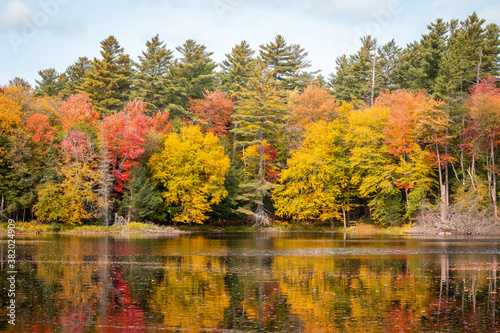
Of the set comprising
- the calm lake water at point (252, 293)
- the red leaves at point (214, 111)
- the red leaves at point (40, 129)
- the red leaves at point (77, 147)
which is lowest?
the calm lake water at point (252, 293)

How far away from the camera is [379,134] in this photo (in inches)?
2420

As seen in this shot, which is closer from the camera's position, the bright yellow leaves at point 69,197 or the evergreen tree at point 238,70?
the bright yellow leaves at point 69,197

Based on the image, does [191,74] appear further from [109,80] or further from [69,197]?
[69,197]

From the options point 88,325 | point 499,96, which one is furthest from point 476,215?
point 88,325

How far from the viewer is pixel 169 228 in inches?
2275

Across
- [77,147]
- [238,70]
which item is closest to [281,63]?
[238,70]

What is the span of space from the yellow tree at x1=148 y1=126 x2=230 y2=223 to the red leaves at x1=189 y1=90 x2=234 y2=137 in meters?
9.42

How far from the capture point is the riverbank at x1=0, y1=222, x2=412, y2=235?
50500 millimetres

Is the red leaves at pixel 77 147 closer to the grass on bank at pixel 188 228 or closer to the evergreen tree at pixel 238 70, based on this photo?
the grass on bank at pixel 188 228

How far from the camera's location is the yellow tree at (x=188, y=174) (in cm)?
5866

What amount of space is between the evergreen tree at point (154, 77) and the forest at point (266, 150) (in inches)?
17.8

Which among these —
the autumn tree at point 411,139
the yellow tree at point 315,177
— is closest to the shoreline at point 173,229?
the yellow tree at point 315,177

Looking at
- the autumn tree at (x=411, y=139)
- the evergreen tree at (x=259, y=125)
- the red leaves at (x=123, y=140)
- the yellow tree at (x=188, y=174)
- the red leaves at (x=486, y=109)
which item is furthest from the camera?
the evergreen tree at (x=259, y=125)

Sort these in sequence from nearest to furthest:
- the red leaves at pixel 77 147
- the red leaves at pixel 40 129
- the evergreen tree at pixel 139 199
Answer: the red leaves at pixel 77 147 < the red leaves at pixel 40 129 < the evergreen tree at pixel 139 199
